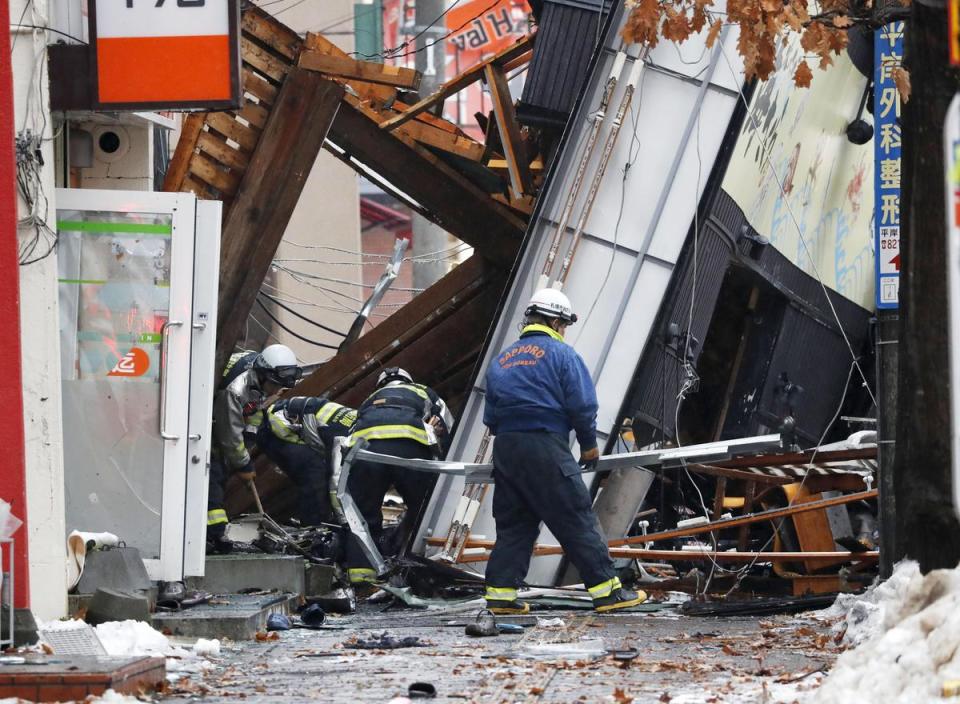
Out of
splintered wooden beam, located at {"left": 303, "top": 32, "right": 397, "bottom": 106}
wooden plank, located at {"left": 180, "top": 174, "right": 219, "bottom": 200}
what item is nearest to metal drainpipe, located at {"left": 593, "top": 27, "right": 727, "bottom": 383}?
splintered wooden beam, located at {"left": 303, "top": 32, "right": 397, "bottom": 106}

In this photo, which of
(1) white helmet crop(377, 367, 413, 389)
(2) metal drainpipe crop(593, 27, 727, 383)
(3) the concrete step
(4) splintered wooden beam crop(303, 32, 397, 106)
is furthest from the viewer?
(4) splintered wooden beam crop(303, 32, 397, 106)

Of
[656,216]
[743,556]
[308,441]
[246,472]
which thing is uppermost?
[656,216]

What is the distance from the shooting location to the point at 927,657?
5461 millimetres

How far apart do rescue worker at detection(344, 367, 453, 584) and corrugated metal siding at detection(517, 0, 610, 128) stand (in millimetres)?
2701

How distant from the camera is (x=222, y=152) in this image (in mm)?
13359

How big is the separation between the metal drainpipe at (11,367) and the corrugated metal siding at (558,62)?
6003 mm

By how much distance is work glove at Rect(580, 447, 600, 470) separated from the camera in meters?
10.0

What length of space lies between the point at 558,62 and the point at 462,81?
4.43 ft

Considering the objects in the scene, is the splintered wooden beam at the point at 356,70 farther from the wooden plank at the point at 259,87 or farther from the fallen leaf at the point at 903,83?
the fallen leaf at the point at 903,83

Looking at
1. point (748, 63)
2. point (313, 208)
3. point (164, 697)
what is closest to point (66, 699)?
point (164, 697)

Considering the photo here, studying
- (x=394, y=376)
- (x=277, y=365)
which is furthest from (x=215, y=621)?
(x=277, y=365)

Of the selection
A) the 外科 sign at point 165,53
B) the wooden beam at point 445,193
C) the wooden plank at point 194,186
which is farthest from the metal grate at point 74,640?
the wooden beam at point 445,193

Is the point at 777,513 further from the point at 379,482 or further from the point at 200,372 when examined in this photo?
the point at 200,372

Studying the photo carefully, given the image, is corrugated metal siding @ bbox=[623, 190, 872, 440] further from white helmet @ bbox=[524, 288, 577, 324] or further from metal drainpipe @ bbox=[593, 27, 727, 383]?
white helmet @ bbox=[524, 288, 577, 324]
